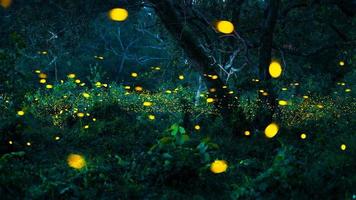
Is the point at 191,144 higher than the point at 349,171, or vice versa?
the point at 191,144

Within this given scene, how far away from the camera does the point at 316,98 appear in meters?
14.8

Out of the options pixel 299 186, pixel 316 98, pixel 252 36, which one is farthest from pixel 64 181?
pixel 316 98

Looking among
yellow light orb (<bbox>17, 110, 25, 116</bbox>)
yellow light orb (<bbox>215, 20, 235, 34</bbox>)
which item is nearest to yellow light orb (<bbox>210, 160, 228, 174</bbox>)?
yellow light orb (<bbox>17, 110, 25, 116</bbox>)

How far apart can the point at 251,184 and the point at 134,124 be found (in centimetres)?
512

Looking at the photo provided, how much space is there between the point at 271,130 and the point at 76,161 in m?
4.51

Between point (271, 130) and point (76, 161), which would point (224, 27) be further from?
point (76, 161)

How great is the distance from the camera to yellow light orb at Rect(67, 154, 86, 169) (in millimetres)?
6084

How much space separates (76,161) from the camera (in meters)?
6.79

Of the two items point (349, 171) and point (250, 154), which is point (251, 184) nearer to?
point (349, 171)

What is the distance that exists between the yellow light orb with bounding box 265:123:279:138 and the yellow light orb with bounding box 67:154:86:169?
4.01 meters

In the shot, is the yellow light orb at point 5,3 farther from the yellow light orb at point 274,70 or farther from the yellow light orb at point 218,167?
the yellow light orb at point 218,167

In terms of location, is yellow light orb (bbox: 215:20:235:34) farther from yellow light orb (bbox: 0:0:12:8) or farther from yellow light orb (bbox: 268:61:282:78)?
yellow light orb (bbox: 0:0:12:8)

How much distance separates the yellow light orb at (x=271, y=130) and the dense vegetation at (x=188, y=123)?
0.17 ft

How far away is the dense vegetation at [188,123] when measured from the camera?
17.8 feet
